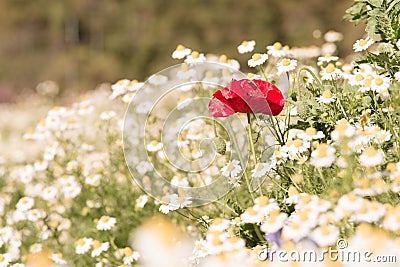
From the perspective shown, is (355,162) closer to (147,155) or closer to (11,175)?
(147,155)

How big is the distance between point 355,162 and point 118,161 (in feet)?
5.16

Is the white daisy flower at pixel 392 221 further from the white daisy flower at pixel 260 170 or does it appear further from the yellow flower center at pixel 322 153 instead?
the white daisy flower at pixel 260 170

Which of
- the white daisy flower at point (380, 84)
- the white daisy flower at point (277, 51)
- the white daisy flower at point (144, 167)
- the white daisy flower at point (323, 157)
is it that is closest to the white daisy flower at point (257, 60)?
the white daisy flower at point (277, 51)

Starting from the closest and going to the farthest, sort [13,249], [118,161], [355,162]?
[355,162], [13,249], [118,161]

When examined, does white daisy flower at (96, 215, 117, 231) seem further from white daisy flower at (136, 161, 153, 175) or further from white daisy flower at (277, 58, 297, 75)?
white daisy flower at (277, 58, 297, 75)

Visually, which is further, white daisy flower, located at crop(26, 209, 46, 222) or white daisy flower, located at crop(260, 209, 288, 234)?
white daisy flower, located at crop(26, 209, 46, 222)

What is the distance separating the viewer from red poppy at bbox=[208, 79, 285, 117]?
1.97 meters

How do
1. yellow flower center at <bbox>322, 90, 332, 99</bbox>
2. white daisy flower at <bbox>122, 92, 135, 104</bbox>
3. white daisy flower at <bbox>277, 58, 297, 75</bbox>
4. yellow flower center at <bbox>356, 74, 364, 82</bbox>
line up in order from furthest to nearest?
white daisy flower at <bbox>122, 92, 135, 104</bbox>, white daisy flower at <bbox>277, 58, 297, 75</bbox>, yellow flower center at <bbox>356, 74, 364, 82</bbox>, yellow flower center at <bbox>322, 90, 332, 99</bbox>

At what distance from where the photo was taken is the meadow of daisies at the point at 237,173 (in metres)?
1.58

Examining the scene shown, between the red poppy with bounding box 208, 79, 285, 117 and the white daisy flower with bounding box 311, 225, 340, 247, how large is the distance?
1.87ft

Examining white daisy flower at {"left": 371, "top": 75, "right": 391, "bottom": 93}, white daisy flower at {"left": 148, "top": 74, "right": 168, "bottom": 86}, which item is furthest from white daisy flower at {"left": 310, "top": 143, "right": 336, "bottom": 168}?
white daisy flower at {"left": 148, "top": 74, "right": 168, "bottom": 86}

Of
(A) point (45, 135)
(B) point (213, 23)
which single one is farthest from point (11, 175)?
(B) point (213, 23)

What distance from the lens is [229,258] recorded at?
1.55 metres

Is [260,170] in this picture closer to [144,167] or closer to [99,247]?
[99,247]
